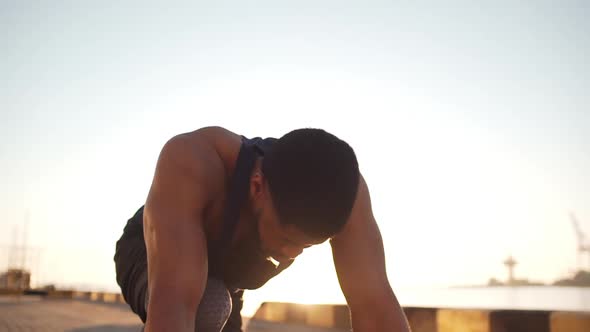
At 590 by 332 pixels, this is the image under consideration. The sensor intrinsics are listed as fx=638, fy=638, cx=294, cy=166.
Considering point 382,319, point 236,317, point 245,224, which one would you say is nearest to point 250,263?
point 245,224

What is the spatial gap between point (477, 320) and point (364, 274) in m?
3.80

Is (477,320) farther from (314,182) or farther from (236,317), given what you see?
(314,182)

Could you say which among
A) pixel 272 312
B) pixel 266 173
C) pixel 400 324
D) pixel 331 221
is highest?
pixel 266 173

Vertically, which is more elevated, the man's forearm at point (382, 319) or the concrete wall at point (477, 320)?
the man's forearm at point (382, 319)

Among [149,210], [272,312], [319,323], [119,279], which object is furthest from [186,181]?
[272,312]

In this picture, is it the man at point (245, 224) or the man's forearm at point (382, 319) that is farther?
the man's forearm at point (382, 319)

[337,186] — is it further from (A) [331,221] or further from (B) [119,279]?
(B) [119,279]

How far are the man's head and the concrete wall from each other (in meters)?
3.53

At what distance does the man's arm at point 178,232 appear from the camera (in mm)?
2197

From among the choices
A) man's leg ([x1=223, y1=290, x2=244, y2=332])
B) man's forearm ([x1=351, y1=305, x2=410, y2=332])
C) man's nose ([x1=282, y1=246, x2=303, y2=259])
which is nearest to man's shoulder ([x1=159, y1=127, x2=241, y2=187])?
man's nose ([x1=282, y1=246, x2=303, y2=259])

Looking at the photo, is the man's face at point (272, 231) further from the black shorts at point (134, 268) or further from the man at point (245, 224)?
the black shorts at point (134, 268)

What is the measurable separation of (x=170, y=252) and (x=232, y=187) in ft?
1.32

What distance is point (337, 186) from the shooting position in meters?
2.33

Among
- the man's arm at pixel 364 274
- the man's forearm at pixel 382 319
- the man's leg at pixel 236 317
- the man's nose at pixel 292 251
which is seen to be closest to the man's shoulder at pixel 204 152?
the man's nose at pixel 292 251
